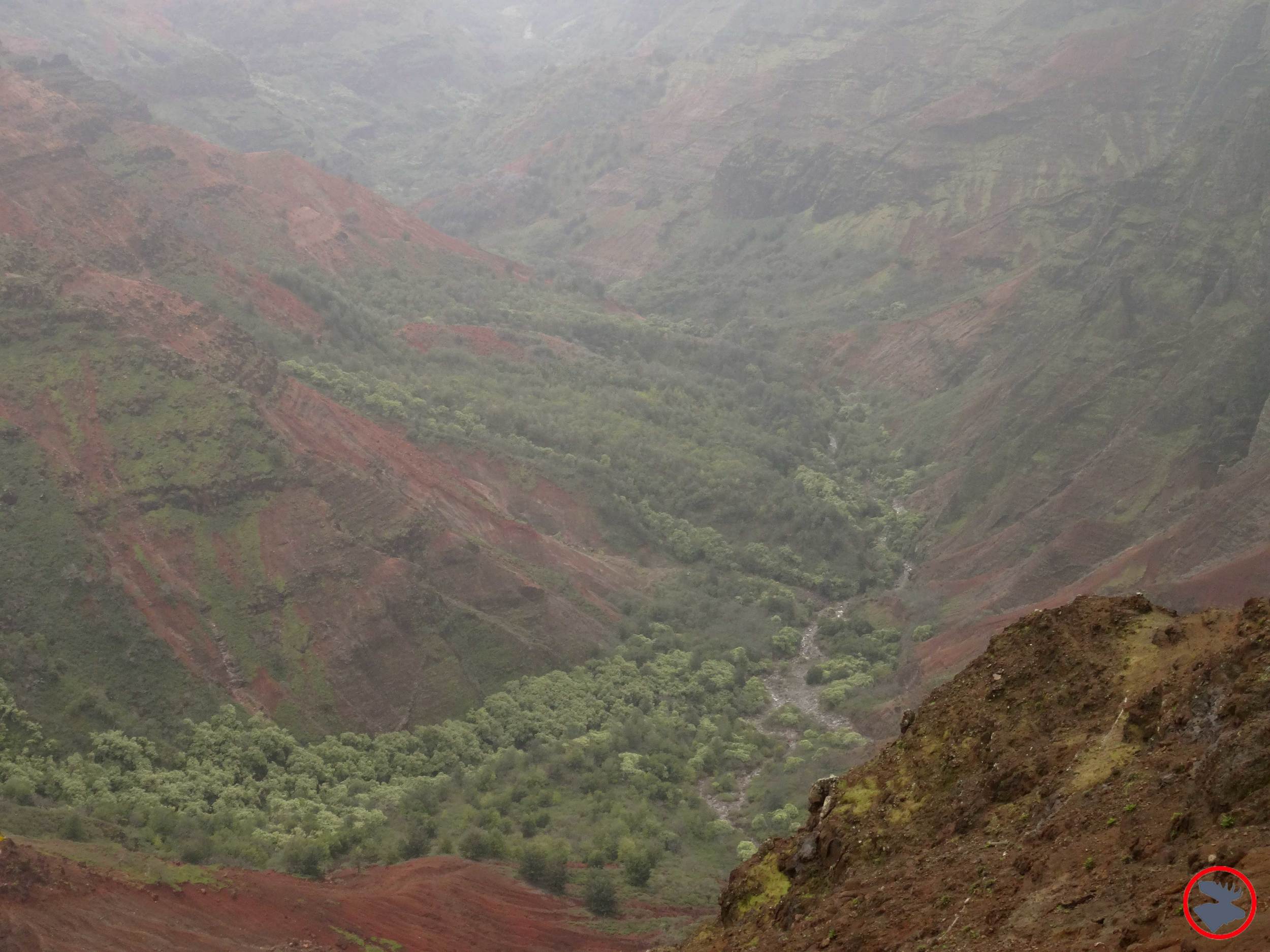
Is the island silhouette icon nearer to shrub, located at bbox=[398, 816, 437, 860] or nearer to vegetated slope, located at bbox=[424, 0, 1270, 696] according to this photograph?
shrub, located at bbox=[398, 816, 437, 860]

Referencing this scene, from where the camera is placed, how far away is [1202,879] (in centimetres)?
1094

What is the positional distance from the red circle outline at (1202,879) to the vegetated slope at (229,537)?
30015mm

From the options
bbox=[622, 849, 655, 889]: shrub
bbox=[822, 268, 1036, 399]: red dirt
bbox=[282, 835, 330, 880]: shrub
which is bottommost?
bbox=[622, 849, 655, 889]: shrub

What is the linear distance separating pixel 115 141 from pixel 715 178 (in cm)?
5347

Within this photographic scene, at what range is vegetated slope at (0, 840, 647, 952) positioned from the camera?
21.4m

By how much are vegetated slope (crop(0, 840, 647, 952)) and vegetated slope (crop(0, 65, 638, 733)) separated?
10511 mm

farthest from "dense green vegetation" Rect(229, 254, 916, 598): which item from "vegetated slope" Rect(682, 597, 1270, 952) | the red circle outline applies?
the red circle outline

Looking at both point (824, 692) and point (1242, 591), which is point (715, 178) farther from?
point (1242, 591)

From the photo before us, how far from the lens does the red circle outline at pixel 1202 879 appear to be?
9680mm

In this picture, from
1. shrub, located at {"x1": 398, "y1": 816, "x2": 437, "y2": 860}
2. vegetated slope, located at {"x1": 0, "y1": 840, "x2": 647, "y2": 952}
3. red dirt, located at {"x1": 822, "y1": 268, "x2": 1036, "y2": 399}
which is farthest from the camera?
red dirt, located at {"x1": 822, "y1": 268, "x2": 1036, "y2": 399}

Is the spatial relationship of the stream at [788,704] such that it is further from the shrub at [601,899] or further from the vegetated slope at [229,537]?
the shrub at [601,899]

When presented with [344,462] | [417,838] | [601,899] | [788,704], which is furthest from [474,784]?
[344,462]

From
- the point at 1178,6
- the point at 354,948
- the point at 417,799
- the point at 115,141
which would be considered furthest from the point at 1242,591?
the point at 1178,6

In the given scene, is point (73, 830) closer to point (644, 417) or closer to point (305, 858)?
point (305, 858)
